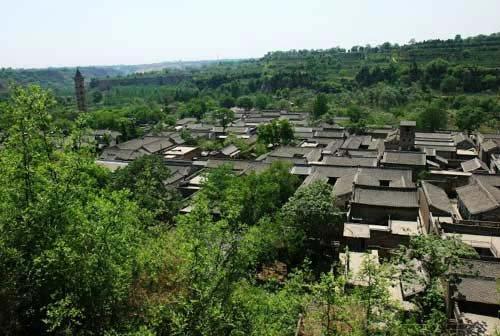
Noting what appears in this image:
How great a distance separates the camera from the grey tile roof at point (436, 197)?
891 inches

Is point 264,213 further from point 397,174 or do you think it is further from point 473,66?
point 473,66

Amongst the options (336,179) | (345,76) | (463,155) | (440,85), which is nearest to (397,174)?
(336,179)

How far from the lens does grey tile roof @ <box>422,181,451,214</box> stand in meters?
22.6

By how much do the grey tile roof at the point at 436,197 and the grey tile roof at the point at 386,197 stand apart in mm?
1163

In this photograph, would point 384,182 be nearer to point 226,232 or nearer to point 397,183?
point 397,183

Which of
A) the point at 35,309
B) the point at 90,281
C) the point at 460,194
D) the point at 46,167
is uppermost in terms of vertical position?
the point at 46,167

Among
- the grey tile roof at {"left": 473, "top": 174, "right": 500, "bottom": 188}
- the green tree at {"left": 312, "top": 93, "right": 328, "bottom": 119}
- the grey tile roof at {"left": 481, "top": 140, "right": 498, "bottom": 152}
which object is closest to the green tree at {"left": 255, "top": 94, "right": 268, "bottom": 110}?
the green tree at {"left": 312, "top": 93, "right": 328, "bottom": 119}

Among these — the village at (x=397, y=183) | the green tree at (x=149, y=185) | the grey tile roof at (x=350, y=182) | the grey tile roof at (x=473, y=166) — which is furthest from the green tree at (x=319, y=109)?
the green tree at (x=149, y=185)

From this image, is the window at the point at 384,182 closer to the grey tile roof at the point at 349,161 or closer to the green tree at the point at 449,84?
the grey tile roof at the point at 349,161

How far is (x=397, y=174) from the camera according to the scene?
26984 millimetres

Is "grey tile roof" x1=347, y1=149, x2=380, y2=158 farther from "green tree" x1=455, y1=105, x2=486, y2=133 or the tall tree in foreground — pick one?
the tall tree in foreground

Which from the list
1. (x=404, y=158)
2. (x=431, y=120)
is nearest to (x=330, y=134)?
(x=431, y=120)

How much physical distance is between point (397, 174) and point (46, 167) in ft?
75.3

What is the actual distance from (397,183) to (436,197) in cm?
260
